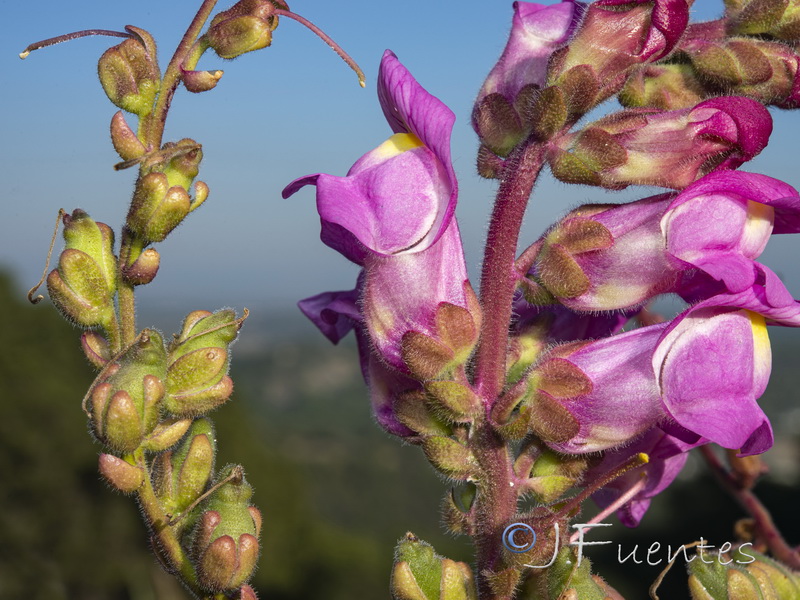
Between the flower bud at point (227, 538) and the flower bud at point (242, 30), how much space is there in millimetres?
399

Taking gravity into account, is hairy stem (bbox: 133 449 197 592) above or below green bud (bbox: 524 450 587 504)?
above

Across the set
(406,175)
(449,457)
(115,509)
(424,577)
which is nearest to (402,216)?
(406,175)

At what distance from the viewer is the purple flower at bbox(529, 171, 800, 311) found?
3.00ft

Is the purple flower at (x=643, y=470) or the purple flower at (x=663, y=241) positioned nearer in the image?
the purple flower at (x=663, y=241)

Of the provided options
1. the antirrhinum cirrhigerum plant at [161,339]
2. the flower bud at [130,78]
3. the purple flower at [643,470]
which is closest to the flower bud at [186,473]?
the antirrhinum cirrhigerum plant at [161,339]

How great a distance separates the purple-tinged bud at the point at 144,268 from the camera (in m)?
0.83

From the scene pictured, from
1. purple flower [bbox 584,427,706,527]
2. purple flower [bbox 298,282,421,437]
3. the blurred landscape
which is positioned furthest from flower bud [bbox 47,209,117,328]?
the blurred landscape

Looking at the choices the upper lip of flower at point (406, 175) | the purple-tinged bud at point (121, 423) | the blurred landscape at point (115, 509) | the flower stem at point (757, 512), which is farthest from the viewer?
the blurred landscape at point (115, 509)

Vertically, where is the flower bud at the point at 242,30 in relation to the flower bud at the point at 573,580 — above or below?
above

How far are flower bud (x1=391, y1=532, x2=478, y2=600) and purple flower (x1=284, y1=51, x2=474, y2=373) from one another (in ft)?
0.67

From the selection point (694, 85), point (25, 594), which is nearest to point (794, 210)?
point (694, 85)

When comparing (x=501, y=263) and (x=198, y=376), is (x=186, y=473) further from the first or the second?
(x=501, y=263)

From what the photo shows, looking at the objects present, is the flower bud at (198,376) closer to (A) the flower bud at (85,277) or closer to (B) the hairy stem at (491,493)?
(A) the flower bud at (85,277)

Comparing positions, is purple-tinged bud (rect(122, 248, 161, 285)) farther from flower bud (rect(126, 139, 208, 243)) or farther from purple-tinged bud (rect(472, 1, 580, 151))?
purple-tinged bud (rect(472, 1, 580, 151))
